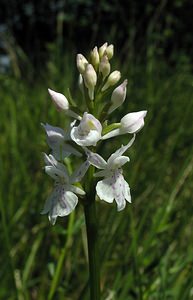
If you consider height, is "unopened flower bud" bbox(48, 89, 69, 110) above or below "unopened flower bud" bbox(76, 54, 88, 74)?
below

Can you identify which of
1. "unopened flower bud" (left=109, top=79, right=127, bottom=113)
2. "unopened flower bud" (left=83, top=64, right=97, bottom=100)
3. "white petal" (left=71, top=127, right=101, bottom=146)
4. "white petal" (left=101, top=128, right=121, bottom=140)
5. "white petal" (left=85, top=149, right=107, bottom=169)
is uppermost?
"unopened flower bud" (left=83, top=64, right=97, bottom=100)

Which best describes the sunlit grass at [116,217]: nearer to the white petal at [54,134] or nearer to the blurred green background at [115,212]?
the blurred green background at [115,212]

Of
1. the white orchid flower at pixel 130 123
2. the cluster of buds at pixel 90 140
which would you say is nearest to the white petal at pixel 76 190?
the cluster of buds at pixel 90 140

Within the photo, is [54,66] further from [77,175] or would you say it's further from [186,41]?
[186,41]

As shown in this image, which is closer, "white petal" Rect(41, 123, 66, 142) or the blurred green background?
"white petal" Rect(41, 123, 66, 142)

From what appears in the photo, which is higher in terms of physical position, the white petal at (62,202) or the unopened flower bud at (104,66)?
the unopened flower bud at (104,66)

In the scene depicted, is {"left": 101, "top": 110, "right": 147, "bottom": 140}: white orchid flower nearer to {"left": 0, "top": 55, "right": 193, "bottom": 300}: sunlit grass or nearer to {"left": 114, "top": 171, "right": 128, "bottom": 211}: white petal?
{"left": 114, "top": 171, "right": 128, "bottom": 211}: white petal

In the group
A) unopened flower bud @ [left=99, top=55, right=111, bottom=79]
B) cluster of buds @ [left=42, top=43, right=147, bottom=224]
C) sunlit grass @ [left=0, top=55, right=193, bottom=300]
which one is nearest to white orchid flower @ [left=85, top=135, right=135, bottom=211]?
cluster of buds @ [left=42, top=43, right=147, bottom=224]
